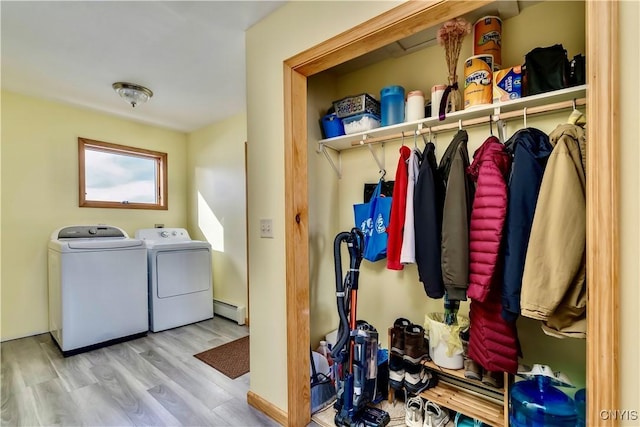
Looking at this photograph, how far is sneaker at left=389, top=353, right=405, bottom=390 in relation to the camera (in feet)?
5.72

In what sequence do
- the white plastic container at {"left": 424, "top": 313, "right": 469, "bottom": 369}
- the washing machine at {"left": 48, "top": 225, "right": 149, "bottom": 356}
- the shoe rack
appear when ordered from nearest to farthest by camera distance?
the shoe rack < the white plastic container at {"left": 424, "top": 313, "right": 469, "bottom": 369} < the washing machine at {"left": 48, "top": 225, "right": 149, "bottom": 356}

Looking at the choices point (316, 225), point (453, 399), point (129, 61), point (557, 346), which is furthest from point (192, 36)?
point (557, 346)

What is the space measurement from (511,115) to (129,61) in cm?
261

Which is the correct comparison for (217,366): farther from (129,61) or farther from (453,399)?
(129,61)

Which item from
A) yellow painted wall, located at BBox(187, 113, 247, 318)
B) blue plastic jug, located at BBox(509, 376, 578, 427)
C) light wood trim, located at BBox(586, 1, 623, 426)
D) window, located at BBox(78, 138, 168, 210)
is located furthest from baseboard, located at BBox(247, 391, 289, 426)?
window, located at BBox(78, 138, 168, 210)

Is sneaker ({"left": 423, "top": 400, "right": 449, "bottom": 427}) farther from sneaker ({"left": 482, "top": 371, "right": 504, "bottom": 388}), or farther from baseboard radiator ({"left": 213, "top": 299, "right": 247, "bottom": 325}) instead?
baseboard radiator ({"left": 213, "top": 299, "right": 247, "bottom": 325})

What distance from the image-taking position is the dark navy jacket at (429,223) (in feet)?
4.70

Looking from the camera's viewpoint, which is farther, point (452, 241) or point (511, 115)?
point (511, 115)

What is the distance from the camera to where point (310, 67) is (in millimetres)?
1631

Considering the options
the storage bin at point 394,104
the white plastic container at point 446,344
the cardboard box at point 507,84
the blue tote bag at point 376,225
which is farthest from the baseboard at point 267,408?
the cardboard box at point 507,84

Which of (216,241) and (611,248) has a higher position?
(611,248)

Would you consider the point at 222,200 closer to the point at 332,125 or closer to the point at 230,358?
the point at 230,358

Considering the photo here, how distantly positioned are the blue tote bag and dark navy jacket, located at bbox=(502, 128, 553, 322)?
0.74 meters

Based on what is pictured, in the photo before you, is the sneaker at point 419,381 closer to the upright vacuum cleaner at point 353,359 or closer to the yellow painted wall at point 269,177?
the upright vacuum cleaner at point 353,359
